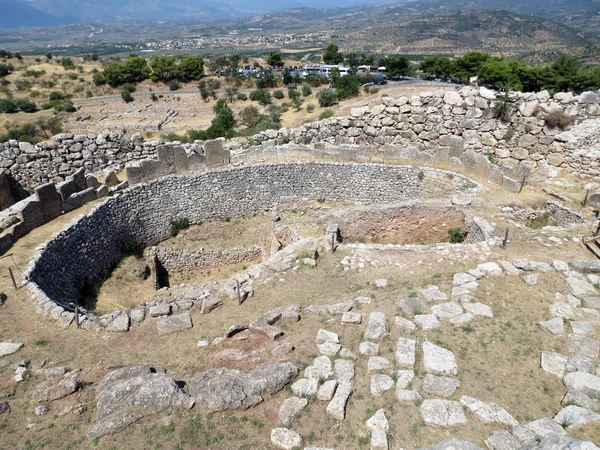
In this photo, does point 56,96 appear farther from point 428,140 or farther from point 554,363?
point 554,363

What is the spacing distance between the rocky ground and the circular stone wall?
2.63 metres

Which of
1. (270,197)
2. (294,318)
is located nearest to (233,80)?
(270,197)

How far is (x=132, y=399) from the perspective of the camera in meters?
5.96

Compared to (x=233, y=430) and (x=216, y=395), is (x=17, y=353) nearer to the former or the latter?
(x=216, y=395)

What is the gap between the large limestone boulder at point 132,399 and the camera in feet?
18.7

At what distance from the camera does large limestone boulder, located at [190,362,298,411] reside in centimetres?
609

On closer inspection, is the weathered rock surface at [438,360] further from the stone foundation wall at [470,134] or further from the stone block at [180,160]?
the stone block at [180,160]

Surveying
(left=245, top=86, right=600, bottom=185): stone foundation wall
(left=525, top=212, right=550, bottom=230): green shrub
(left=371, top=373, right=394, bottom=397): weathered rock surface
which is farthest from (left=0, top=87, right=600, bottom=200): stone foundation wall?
(left=371, top=373, right=394, bottom=397): weathered rock surface

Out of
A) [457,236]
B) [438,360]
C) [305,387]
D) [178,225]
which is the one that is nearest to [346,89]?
[178,225]

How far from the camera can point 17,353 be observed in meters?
7.58

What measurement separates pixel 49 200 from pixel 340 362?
1111 centimetres

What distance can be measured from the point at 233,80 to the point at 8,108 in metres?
29.0

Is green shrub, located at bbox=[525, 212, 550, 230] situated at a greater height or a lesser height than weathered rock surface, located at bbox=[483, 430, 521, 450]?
lesser

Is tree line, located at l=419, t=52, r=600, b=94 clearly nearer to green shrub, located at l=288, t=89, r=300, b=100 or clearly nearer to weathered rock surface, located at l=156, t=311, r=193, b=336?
green shrub, located at l=288, t=89, r=300, b=100
